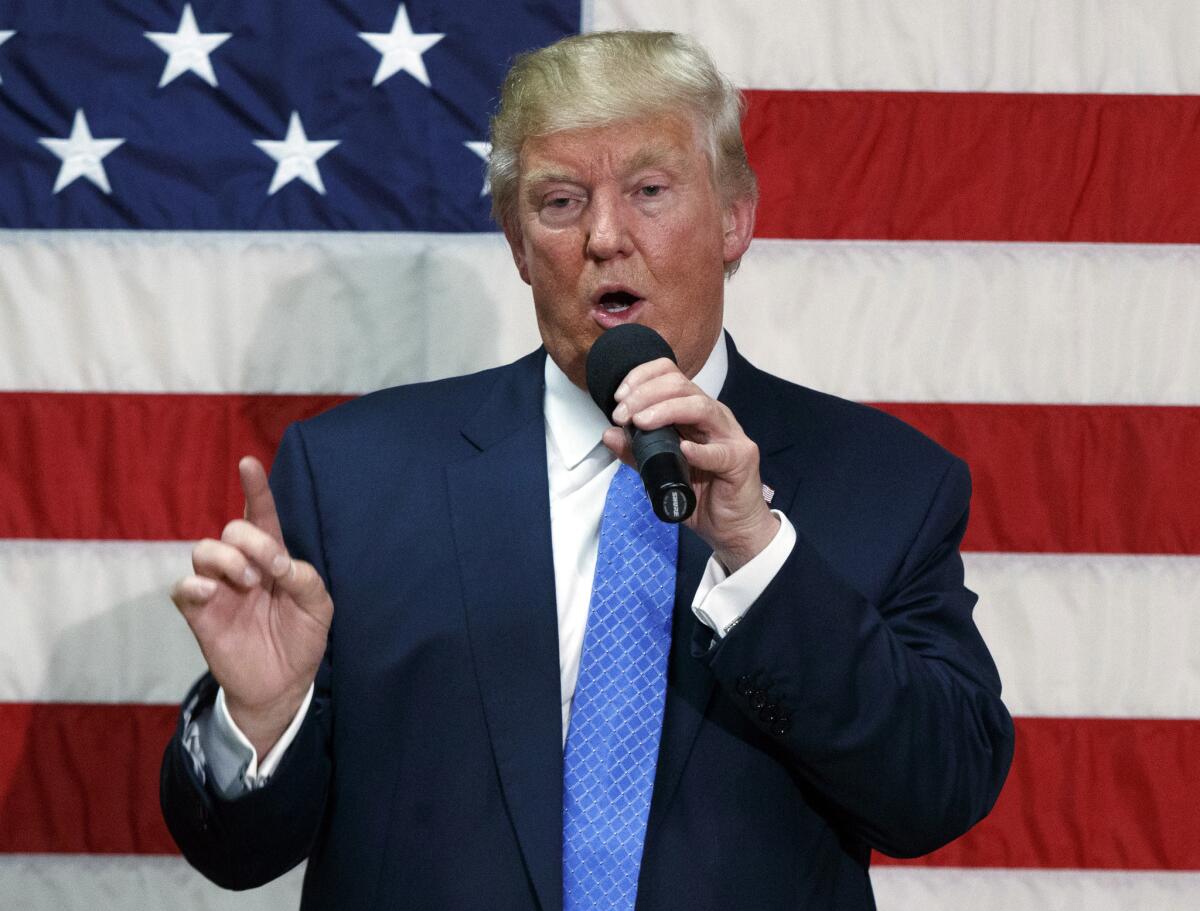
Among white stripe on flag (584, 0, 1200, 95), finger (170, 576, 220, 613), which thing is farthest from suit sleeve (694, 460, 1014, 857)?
white stripe on flag (584, 0, 1200, 95)

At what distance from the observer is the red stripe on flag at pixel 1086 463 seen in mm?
2119

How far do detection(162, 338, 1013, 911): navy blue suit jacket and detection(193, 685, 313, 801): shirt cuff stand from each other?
0.01 metres

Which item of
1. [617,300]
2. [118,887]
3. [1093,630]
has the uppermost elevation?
[617,300]

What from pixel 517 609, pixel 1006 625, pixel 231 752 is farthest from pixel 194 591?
pixel 1006 625

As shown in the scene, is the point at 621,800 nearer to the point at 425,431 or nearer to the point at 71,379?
the point at 425,431

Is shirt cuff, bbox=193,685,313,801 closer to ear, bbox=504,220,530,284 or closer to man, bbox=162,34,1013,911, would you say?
man, bbox=162,34,1013,911

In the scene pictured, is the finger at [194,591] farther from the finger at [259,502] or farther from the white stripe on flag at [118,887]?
the white stripe on flag at [118,887]

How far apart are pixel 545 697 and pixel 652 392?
352 mm

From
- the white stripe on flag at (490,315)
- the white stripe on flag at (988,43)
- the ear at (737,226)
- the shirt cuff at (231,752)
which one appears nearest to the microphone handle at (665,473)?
the shirt cuff at (231,752)

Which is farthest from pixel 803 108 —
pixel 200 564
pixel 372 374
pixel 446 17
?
pixel 200 564

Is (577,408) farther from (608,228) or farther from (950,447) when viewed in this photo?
(950,447)

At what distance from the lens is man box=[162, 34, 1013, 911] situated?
3.59 ft

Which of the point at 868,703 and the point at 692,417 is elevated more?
the point at 692,417

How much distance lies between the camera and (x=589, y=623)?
3.93 feet
